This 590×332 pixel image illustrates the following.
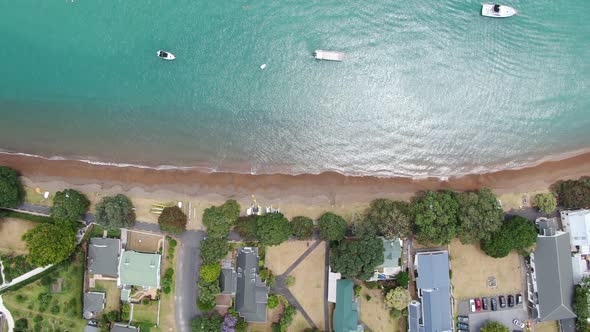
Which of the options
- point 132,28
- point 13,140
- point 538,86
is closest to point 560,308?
point 538,86

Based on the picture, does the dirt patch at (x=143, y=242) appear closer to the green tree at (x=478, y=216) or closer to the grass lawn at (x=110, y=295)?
the grass lawn at (x=110, y=295)

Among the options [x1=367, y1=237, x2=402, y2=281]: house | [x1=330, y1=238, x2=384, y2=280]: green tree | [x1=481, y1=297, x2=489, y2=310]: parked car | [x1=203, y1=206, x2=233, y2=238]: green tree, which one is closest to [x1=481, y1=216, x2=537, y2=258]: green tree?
[x1=481, y1=297, x2=489, y2=310]: parked car

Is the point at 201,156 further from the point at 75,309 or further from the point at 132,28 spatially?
the point at 75,309

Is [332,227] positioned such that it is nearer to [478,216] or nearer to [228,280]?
[228,280]

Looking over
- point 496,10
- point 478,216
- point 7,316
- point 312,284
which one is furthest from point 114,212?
point 496,10

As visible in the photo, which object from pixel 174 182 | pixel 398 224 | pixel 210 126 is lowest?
pixel 398 224

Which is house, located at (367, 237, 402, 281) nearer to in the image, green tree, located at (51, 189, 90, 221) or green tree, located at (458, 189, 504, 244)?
green tree, located at (458, 189, 504, 244)

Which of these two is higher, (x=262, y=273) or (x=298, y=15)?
(x=298, y=15)
